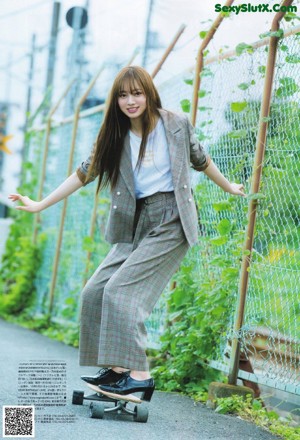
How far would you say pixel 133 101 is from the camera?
163 inches

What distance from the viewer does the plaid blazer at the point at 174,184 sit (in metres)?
4.18

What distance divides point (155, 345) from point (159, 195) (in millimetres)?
1970

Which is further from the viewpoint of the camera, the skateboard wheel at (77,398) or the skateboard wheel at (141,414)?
the skateboard wheel at (77,398)

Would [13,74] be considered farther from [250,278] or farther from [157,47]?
[250,278]

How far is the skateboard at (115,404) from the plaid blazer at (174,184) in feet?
2.38

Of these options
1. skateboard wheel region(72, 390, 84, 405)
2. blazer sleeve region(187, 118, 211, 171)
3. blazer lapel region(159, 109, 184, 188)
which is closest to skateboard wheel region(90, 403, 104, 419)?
skateboard wheel region(72, 390, 84, 405)

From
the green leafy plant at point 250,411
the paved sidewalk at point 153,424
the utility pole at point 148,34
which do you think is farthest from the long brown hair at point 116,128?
the utility pole at point 148,34

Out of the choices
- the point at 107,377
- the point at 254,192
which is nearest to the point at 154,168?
the point at 254,192

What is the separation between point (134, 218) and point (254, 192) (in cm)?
78

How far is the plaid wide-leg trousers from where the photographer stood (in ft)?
13.2

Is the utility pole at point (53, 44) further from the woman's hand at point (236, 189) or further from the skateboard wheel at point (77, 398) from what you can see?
the skateboard wheel at point (77, 398)

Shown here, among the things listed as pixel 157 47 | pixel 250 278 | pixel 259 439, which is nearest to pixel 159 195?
pixel 250 278

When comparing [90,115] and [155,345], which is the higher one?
[90,115]

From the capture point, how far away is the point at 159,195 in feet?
13.9
